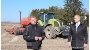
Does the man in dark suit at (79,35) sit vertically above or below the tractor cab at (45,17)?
below

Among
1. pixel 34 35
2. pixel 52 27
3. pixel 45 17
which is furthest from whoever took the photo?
pixel 45 17

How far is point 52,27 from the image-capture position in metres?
17.5

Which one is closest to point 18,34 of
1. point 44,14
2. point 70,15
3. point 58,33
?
point 44,14

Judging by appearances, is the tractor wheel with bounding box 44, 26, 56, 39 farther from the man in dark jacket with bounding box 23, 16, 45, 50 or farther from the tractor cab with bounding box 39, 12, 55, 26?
the man in dark jacket with bounding box 23, 16, 45, 50

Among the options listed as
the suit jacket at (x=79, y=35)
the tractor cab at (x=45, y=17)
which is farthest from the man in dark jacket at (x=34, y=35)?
the tractor cab at (x=45, y=17)

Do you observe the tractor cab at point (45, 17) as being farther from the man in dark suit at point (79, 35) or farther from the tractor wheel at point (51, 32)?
the man in dark suit at point (79, 35)

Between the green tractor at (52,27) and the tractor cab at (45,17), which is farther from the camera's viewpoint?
the tractor cab at (45,17)

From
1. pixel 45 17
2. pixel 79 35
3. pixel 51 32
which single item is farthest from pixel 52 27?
pixel 79 35

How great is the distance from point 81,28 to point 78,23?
146 mm

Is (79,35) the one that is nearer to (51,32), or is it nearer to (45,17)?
(51,32)

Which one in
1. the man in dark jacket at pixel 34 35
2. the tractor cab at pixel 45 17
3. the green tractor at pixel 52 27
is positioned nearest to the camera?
the man in dark jacket at pixel 34 35

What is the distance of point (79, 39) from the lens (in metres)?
5.77

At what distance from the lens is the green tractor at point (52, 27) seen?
1725cm

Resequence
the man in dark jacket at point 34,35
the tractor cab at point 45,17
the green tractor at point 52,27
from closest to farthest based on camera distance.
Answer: the man in dark jacket at point 34,35, the green tractor at point 52,27, the tractor cab at point 45,17
